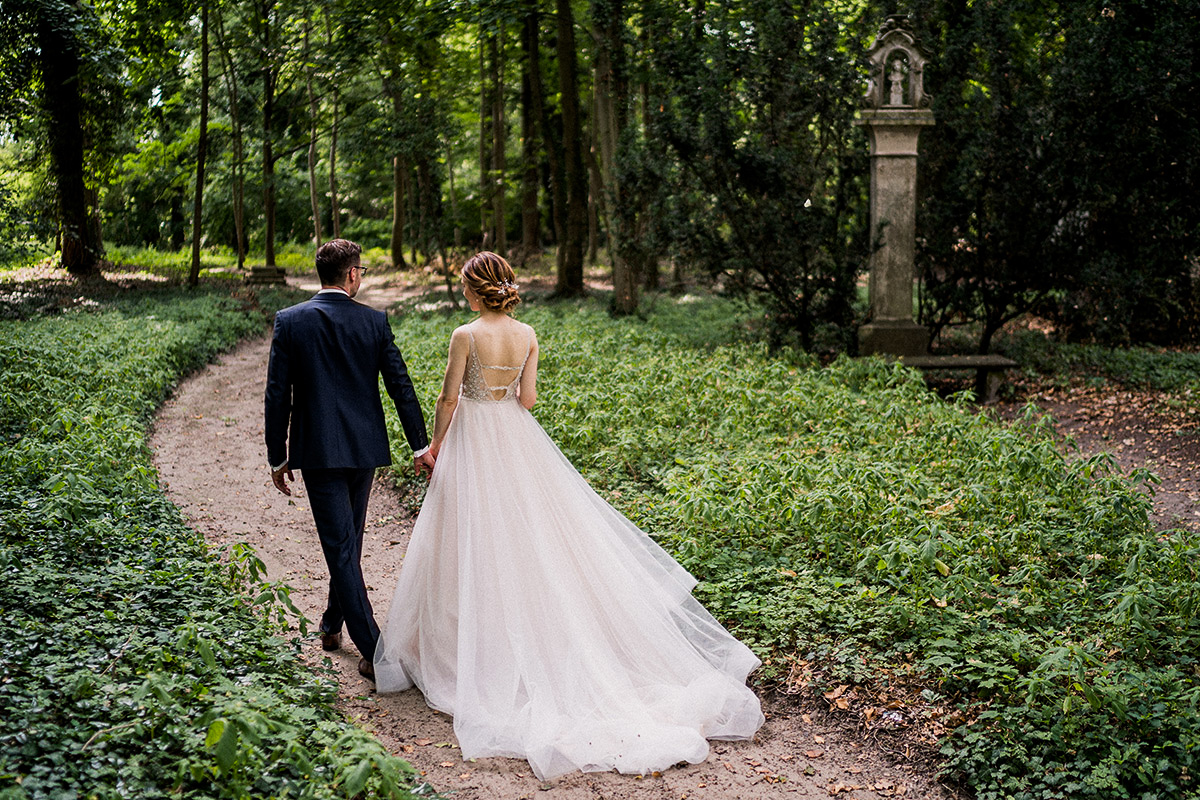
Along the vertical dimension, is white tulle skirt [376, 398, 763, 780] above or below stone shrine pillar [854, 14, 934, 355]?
below

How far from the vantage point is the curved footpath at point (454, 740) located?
3686mm

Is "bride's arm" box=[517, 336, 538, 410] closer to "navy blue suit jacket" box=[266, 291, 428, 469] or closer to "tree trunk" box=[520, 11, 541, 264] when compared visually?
"navy blue suit jacket" box=[266, 291, 428, 469]

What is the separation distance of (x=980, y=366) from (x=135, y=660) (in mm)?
10527

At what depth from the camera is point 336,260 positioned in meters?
4.46

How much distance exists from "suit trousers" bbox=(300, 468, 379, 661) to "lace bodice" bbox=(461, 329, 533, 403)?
70cm

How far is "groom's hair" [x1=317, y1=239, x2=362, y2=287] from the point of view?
446 cm

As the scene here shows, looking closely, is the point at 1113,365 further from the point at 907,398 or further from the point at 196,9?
the point at 196,9

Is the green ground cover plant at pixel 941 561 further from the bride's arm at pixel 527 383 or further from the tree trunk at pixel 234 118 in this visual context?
the tree trunk at pixel 234 118

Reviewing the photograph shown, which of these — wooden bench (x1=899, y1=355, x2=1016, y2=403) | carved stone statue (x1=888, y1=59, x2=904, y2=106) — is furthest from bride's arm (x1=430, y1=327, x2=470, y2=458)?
carved stone statue (x1=888, y1=59, x2=904, y2=106)

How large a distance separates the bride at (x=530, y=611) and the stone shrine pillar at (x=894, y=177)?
8365 millimetres

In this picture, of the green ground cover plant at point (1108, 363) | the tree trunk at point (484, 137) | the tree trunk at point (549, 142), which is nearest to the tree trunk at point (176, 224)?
the tree trunk at point (484, 137)

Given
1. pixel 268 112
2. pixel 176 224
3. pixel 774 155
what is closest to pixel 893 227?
pixel 774 155

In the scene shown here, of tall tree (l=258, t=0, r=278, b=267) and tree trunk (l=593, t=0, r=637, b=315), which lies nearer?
tree trunk (l=593, t=0, r=637, b=315)

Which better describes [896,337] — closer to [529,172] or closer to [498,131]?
[498,131]
